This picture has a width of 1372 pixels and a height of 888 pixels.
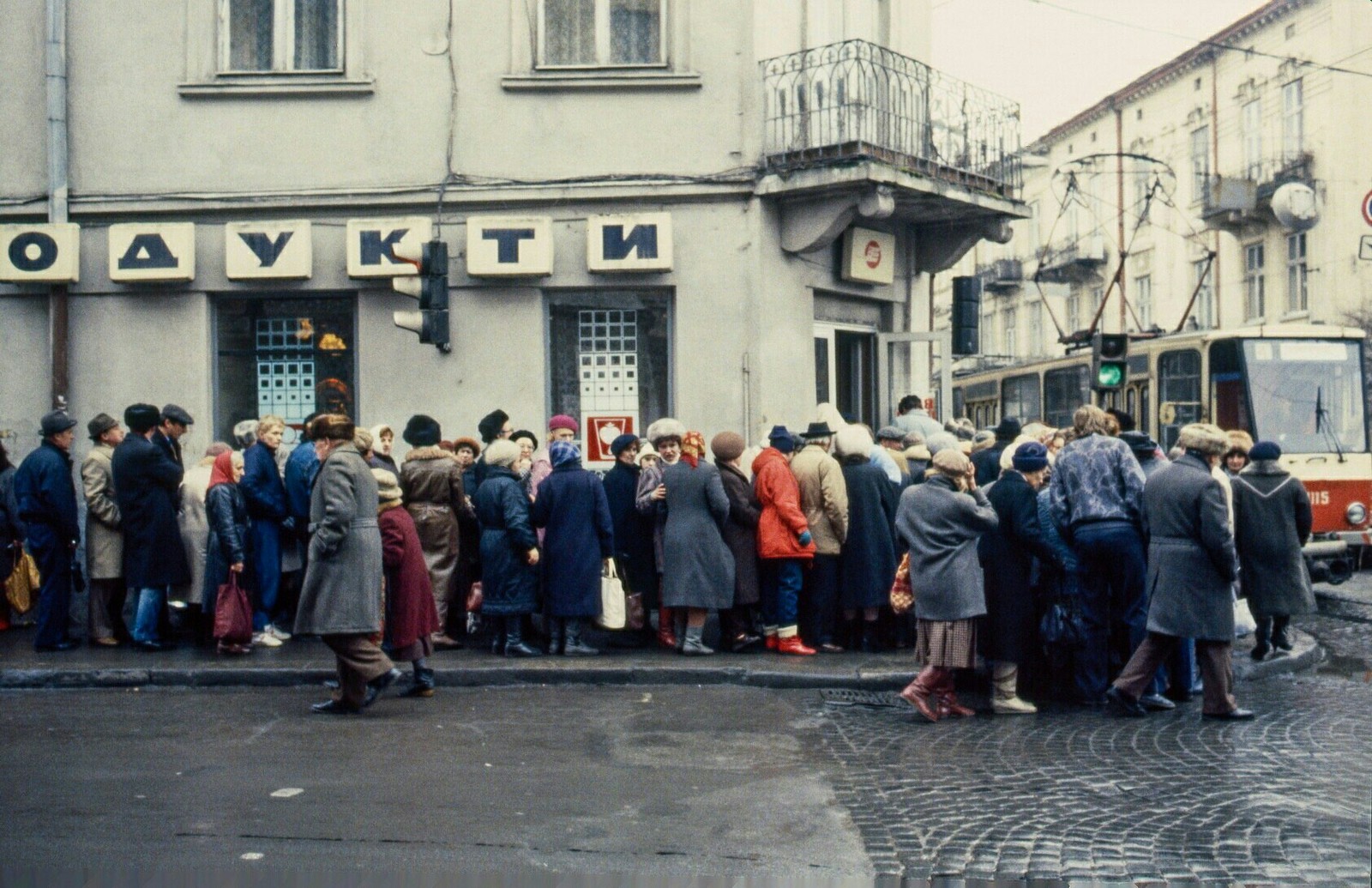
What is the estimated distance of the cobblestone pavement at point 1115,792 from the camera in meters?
6.49

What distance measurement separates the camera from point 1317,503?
18406 mm

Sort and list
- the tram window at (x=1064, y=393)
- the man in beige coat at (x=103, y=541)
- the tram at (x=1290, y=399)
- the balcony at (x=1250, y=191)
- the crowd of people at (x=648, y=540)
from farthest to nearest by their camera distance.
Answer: the balcony at (x=1250, y=191) < the tram window at (x=1064, y=393) < the tram at (x=1290, y=399) < the man in beige coat at (x=103, y=541) < the crowd of people at (x=648, y=540)

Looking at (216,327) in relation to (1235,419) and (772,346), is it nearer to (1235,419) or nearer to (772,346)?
(772,346)

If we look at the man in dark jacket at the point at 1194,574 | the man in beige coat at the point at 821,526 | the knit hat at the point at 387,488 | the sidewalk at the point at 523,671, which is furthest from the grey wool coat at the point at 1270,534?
the knit hat at the point at 387,488

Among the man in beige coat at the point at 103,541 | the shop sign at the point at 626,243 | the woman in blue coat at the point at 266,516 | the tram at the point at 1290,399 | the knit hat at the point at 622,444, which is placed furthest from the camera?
the tram at the point at 1290,399

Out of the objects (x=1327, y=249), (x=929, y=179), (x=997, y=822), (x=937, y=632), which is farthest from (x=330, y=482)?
(x=1327, y=249)

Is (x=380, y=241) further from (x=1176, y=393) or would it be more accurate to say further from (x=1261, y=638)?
(x=1176, y=393)

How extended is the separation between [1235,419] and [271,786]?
14.5 meters

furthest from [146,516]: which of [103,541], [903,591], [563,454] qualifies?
[903,591]

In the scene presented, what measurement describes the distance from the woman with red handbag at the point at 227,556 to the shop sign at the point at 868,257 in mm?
6832

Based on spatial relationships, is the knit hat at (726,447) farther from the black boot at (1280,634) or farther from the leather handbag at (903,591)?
the black boot at (1280,634)

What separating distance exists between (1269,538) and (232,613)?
8136 millimetres

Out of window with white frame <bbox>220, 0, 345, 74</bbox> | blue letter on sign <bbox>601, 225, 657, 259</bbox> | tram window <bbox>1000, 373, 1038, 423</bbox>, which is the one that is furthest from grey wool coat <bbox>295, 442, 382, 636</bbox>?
tram window <bbox>1000, 373, 1038, 423</bbox>

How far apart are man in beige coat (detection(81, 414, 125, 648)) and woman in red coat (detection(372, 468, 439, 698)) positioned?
3.31 m
